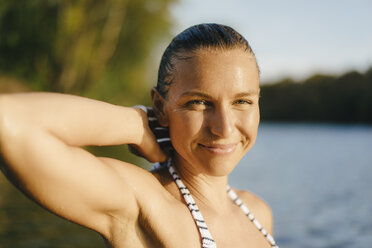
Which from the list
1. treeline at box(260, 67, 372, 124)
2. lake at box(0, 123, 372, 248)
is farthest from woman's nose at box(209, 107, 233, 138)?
treeline at box(260, 67, 372, 124)

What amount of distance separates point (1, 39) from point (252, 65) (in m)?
13.3

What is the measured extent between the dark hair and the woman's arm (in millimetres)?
282

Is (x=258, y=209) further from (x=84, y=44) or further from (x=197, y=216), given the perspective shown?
(x=84, y=44)

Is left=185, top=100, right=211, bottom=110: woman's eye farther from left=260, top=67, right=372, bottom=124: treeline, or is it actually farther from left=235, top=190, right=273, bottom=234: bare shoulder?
left=260, top=67, right=372, bottom=124: treeline

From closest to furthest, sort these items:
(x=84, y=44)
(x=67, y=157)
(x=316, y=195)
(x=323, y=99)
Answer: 1. (x=67, y=157)
2. (x=316, y=195)
3. (x=84, y=44)
4. (x=323, y=99)

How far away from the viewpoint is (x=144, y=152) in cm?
171

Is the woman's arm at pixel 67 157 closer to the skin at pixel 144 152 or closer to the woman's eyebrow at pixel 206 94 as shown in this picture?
the skin at pixel 144 152

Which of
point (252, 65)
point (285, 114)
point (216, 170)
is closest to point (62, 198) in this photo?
point (216, 170)

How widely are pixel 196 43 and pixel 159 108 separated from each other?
12.9 inches

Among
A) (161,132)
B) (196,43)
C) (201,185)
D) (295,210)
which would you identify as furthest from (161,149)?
(295,210)

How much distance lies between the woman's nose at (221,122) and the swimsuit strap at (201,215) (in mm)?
325

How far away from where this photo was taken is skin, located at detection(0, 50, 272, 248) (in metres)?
1.18

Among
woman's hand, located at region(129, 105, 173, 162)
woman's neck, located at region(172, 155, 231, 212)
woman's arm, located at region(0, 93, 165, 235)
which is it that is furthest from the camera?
woman's neck, located at region(172, 155, 231, 212)

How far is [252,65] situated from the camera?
66.1 inches
